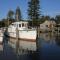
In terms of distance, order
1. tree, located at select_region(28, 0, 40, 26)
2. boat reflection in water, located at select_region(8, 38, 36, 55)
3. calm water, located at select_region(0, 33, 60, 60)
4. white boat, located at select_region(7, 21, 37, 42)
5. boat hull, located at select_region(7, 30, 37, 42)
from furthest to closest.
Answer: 1. tree, located at select_region(28, 0, 40, 26)
2. white boat, located at select_region(7, 21, 37, 42)
3. boat hull, located at select_region(7, 30, 37, 42)
4. boat reflection in water, located at select_region(8, 38, 36, 55)
5. calm water, located at select_region(0, 33, 60, 60)

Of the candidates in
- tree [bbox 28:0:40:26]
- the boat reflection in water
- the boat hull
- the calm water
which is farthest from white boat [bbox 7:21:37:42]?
tree [bbox 28:0:40:26]

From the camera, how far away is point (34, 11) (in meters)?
98.1

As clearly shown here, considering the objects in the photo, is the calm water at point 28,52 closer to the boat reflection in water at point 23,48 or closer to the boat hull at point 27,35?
the boat reflection in water at point 23,48

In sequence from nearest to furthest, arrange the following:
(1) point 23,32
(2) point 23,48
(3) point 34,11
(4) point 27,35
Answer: (2) point 23,48 < (4) point 27,35 < (1) point 23,32 < (3) point 34,11

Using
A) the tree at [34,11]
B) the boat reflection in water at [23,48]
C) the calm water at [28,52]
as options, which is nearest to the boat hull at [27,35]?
the boat reflection in water at [23,48]

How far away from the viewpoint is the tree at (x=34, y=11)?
315ft

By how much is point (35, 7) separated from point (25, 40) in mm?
58019

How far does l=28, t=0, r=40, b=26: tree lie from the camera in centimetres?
9600

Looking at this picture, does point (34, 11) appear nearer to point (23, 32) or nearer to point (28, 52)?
point (23, 32)

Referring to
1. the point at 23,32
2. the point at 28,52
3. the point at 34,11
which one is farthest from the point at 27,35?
the point at 34,11

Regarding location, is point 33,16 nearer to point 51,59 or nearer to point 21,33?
point 21,33

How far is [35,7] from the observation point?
3915 inches

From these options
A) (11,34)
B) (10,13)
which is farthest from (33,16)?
(11,34)

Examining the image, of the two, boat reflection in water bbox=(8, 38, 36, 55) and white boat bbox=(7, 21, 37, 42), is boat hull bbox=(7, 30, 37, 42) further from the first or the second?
boat reflection in water bbox=(8, 38, 36, 55)
